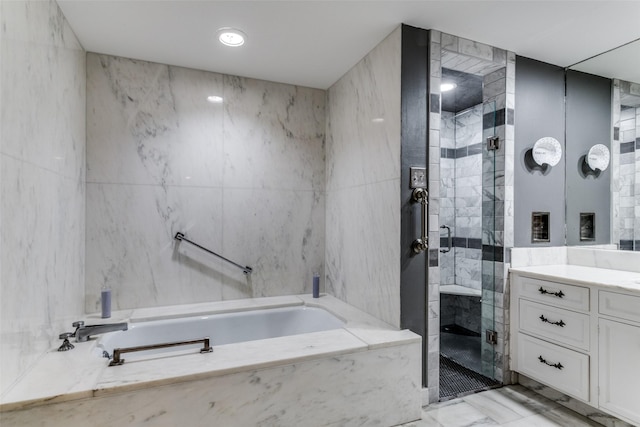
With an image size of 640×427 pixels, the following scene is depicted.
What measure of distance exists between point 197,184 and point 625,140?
10.7 ft

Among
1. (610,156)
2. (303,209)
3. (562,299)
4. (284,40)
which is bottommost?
(562,299)

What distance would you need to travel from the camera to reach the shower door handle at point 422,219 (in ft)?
6.72

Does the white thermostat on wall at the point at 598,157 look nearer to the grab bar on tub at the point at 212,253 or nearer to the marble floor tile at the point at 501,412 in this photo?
the marble floor tile at the point at 501,412

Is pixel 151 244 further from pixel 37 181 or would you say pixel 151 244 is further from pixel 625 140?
pixel 625 140

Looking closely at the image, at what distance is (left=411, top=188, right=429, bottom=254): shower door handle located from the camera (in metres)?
2.05

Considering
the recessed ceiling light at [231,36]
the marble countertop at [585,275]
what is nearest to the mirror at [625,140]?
the marble countertop at [585,275]

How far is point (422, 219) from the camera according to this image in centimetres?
208

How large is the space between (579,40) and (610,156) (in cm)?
90

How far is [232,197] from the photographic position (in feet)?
9.18

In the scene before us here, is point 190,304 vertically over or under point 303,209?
under

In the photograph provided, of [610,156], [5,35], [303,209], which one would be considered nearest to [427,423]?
[303,209]

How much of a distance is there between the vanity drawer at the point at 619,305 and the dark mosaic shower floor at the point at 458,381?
94 centimetres

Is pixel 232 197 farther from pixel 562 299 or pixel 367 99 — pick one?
pixel 562 299

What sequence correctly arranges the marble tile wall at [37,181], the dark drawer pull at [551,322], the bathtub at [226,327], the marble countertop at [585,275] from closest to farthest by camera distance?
1. the marble tile wall at [37,181]
2. the marble countertop at [585,275]
3. the dark drawer pull at [551,322]
4. the bathtub at [226,327]
